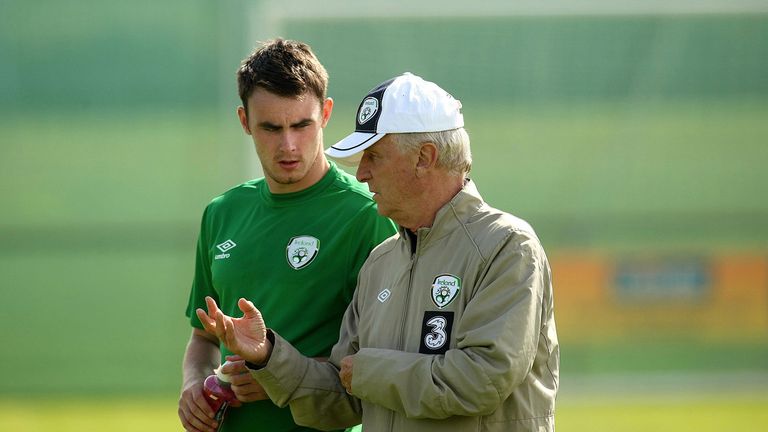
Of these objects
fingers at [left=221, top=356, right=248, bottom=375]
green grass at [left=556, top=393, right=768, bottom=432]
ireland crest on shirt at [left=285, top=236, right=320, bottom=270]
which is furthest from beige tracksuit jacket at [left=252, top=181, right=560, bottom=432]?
green grass at [left=556, top=393, right=768, bottom=432]

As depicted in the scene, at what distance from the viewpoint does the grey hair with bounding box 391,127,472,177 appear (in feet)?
7.08

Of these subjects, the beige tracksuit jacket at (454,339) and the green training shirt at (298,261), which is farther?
the green training shirt at (298,261)

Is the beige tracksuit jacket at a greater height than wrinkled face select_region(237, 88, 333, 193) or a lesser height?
lesser

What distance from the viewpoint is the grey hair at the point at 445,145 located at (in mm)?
2158

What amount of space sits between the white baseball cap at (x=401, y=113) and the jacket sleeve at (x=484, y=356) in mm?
295

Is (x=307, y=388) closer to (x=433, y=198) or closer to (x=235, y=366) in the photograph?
(x=235, y=366)

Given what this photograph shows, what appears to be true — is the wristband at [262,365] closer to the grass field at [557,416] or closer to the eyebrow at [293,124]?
the eyebrow at [293,124]

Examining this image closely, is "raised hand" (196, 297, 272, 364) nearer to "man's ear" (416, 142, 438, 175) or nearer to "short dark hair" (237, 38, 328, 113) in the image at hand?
"man's ear" (416, 142, 438, 175)

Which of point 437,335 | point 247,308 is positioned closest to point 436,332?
point 437,335

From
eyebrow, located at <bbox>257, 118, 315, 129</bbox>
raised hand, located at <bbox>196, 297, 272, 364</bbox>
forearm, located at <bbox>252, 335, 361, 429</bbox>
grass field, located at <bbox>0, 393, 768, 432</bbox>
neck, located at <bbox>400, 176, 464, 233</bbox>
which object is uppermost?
eyebrow, located at <bbox>257, 118, 315, 129</bbox>

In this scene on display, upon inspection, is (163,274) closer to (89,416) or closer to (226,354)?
(89,416)

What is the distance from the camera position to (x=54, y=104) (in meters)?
5.43

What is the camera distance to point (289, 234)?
2562mm

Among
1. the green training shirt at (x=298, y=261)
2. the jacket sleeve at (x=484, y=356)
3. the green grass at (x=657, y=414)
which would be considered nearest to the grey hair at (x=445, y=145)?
the jacket sleeve at (x=484, y=356)
